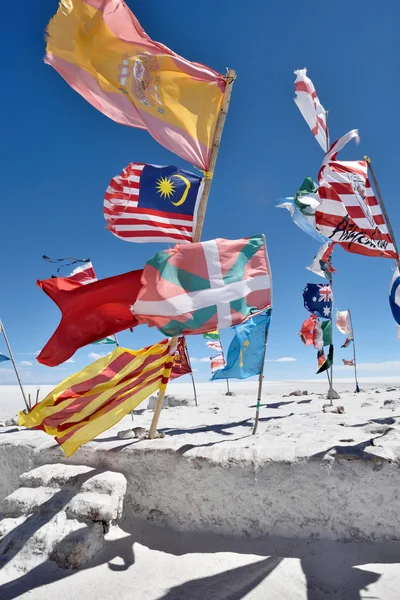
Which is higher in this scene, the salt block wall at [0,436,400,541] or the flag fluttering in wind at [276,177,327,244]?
the flag fluttering in wind at [276,177,327,244]

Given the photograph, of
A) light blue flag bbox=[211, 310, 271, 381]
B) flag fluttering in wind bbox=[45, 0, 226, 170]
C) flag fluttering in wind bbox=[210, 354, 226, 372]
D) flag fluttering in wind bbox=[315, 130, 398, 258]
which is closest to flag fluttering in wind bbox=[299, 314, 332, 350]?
flag fluttering in wind bbox=[210, 354, 226, 372]

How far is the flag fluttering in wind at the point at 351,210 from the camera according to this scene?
15.8ft

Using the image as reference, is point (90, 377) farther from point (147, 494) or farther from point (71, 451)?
point (147, 494)

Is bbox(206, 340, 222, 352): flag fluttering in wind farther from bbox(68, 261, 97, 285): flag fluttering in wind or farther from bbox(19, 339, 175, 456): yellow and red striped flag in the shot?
bbox(19, 339, 175, 456): yellow and red striped flag

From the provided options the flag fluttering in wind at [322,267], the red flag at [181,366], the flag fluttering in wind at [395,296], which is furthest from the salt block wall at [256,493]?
the flag fluttering in wind at [322,267]

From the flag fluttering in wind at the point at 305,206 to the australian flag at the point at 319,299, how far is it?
4588 mm

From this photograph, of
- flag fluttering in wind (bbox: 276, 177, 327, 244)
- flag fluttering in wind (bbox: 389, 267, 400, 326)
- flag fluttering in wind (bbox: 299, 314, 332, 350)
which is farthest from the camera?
flag fluttering in wind (bbox: 299, 314, 332, 350)

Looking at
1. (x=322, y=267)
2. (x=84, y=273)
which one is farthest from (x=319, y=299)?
(x=84, y=273)

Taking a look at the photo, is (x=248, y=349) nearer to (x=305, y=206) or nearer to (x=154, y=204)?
(x=305, y=206)

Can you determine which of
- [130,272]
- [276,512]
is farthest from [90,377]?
[276,512]

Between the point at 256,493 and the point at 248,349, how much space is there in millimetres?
3469

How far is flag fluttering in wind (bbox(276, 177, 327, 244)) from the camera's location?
21.3 ft

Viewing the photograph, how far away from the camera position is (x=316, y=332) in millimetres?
11891

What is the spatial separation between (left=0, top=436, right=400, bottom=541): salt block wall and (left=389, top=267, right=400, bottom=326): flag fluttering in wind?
2019mm
